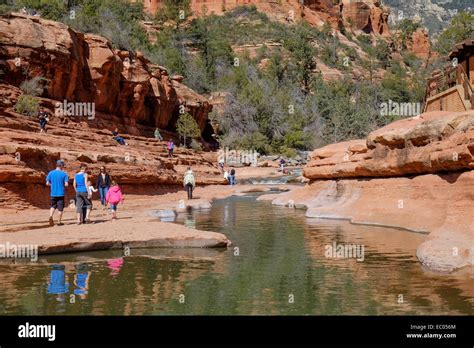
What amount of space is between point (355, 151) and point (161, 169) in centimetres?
1169

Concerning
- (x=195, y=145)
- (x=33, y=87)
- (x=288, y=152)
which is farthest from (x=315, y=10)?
(x=33, y=87)

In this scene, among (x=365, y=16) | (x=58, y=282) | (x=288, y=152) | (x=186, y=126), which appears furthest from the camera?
(x=365, y=16)

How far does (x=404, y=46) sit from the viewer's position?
121 m

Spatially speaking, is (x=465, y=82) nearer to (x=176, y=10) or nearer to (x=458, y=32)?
(x=458, y=32)

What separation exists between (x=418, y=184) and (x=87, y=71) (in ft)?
85.9

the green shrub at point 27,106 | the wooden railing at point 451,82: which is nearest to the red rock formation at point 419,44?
the wooden railing at point 451,82

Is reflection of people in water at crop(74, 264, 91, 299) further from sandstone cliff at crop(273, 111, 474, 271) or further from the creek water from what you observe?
sandstone cliff at crop(273, 111, 474, 271)

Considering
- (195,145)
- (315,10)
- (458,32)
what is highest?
(315,10)

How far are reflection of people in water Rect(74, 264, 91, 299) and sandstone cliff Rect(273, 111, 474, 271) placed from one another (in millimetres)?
5458

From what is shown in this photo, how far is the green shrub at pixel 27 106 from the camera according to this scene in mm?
26839

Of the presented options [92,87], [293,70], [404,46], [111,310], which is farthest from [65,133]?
[404,46]

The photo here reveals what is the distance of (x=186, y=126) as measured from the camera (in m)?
45.6

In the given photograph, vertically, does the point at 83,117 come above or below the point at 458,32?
below
